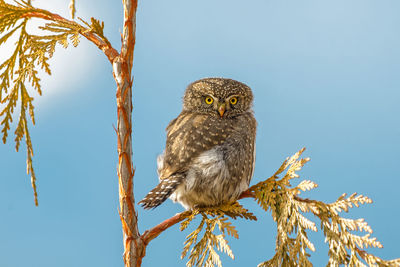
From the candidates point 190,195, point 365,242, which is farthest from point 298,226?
point 190,195

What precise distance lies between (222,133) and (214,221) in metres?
0.72

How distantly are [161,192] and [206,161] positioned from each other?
44cm

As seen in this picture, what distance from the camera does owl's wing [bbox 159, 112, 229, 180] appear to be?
3334 millimetres

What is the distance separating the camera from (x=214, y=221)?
311 centimetres

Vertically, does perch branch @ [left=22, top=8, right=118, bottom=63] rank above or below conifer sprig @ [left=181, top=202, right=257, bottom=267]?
above

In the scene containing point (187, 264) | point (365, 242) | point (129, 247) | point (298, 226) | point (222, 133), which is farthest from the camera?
point (222, 133)

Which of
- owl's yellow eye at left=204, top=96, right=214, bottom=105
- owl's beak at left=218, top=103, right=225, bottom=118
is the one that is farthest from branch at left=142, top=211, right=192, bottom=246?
owl's yellow eye at left=204, top=96, right=214, bottom=105

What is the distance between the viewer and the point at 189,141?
341 centimetres

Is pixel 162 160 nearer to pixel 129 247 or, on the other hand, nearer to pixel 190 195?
pixel 190 195

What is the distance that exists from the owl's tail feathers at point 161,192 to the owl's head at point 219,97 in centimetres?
84

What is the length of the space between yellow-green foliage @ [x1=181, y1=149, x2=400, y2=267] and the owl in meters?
→ 0.14

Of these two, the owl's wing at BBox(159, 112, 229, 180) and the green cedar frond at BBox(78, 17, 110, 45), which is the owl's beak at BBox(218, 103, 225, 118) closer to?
the owl's wing at BBox(159, 112, 229, 180)

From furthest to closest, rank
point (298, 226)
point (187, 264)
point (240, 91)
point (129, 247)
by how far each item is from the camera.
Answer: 1. point (240, 91)
2. point (187, 264)
3. point (129, 247)
4. point (298, 226)

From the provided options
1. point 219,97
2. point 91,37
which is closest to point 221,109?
point 219,97
